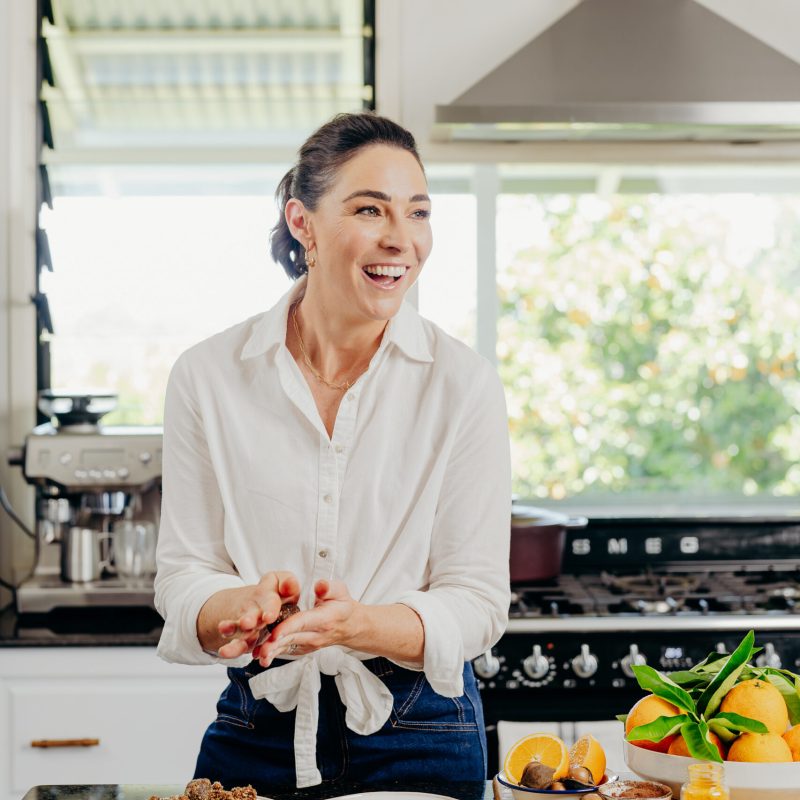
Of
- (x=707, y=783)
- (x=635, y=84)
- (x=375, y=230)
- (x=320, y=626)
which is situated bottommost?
(x=707, y=783)

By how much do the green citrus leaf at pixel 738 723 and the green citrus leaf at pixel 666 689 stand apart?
0.03 metres

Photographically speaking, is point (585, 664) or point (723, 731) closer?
point (723, 731)

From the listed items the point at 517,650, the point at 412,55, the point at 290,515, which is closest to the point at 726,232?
the point at 412,55

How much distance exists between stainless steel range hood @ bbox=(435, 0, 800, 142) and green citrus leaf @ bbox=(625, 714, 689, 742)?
171 centimetres

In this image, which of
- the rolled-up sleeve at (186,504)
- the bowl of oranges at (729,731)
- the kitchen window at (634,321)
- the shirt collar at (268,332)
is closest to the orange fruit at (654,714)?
the bowl of oranges at (729,731)

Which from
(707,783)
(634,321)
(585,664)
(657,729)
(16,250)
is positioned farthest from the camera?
(634,321)

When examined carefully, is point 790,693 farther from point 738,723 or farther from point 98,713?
point 98,713

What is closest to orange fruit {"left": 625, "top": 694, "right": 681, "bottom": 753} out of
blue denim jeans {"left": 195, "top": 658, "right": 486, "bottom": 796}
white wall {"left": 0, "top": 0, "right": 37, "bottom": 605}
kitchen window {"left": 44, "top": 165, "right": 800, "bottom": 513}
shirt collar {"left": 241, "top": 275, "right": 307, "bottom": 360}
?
blue denim jeans {"left": 195, "top": 658, "right": 486, "bottom": 796}

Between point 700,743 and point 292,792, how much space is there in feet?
1.57

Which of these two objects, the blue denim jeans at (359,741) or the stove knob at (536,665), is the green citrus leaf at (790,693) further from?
the stove knob at (536,665)

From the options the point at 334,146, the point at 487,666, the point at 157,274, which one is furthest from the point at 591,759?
the point at 157,274

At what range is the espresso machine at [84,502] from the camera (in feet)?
8.41

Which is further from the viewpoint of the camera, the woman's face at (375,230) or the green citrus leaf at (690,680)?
the woman's face at (375,230)

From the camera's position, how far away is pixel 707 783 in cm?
104
